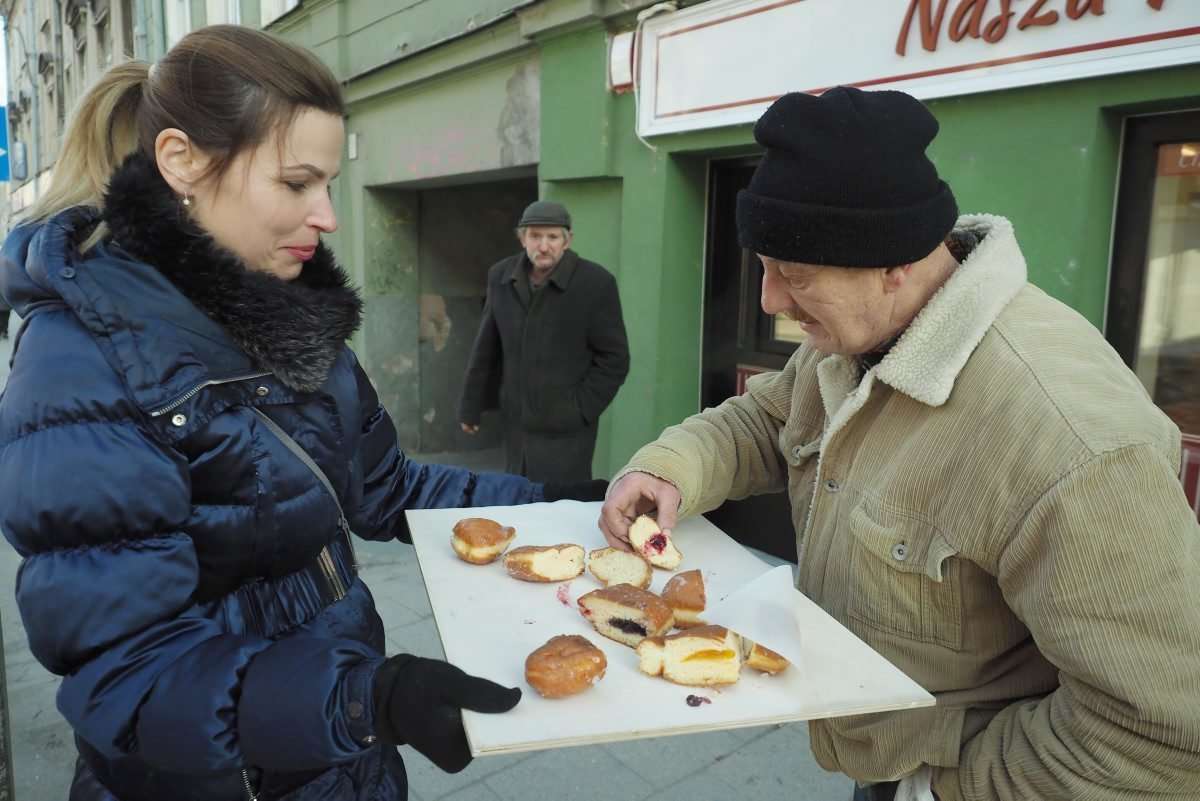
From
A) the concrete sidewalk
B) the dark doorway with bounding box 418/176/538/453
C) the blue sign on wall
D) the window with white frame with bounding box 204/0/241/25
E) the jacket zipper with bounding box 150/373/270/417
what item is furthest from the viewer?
the window with white frame with bounding box 204/0/241/25

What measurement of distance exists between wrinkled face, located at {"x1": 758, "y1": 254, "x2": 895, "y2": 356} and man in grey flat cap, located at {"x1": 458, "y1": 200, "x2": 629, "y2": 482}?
131 inches

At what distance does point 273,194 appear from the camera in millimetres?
1382

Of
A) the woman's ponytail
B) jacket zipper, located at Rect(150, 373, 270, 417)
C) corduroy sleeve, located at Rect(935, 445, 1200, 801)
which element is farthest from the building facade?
corduroy sleeve, located at Rect(935, 445, 1200, 801)

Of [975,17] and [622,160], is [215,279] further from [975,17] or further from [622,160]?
[622,160]

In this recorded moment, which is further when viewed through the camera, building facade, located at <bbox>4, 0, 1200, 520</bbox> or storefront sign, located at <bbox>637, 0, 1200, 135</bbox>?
building facade, located at <bbox>4, 0, 1200, 520</bbox>

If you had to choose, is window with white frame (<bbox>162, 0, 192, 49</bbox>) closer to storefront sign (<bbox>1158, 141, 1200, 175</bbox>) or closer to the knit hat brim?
storefront sign (<bbox>1158, 141, 1200, 175</bbox>)

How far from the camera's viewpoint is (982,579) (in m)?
1.27

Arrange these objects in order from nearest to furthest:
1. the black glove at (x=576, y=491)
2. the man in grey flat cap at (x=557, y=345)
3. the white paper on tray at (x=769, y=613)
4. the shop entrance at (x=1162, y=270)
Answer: the white paper on tray at (x=769, y=613) < the black glove at (x=576, y=491) < the shop entrance at (x=1162, y=270) < the man in grey flat cap at (x=557, y=345)

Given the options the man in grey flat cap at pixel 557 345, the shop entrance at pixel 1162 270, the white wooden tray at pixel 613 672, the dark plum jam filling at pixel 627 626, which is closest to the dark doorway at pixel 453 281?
the man in grey flat cap at pixel 557 345

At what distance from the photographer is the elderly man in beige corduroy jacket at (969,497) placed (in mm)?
1083

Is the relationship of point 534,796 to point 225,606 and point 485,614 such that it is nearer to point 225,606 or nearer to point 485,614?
point 485,614

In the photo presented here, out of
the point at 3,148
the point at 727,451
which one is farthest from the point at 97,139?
the point at 3,148

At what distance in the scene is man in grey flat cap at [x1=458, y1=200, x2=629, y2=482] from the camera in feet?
15.7

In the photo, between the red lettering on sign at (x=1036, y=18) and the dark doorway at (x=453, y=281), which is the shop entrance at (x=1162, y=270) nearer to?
the red lettering on sign at (x=1036, y=18)
